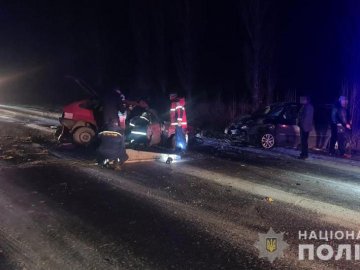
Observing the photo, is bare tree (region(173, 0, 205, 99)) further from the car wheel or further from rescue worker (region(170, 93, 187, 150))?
rescue worker (region(170, 93, 187, 150))

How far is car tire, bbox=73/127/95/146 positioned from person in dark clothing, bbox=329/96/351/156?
6950 millimetres

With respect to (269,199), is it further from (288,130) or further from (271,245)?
(288,130)

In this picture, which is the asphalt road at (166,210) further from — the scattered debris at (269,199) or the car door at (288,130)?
the car door at (288,130)

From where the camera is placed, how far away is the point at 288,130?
43.9ft

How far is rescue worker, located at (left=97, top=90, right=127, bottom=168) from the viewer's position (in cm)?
991

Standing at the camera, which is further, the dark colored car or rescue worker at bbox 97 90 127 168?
the dark colored car

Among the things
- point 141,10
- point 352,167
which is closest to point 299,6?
point 141,10

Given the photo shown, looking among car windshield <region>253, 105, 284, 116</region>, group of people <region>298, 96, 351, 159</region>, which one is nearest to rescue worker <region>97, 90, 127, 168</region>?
group of people <region>298, 96, 351, 159</region>

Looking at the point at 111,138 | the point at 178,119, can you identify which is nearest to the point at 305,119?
the point at 178,119

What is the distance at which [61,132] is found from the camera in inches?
502

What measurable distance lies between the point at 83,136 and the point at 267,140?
220 inches

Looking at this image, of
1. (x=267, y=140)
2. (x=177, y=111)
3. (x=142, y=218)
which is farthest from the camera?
(x=267, y=140)

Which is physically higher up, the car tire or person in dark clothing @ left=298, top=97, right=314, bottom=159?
person in dark clothing @ left=298, top=97, right=314, bottom=159

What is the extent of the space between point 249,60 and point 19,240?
16.1 m
